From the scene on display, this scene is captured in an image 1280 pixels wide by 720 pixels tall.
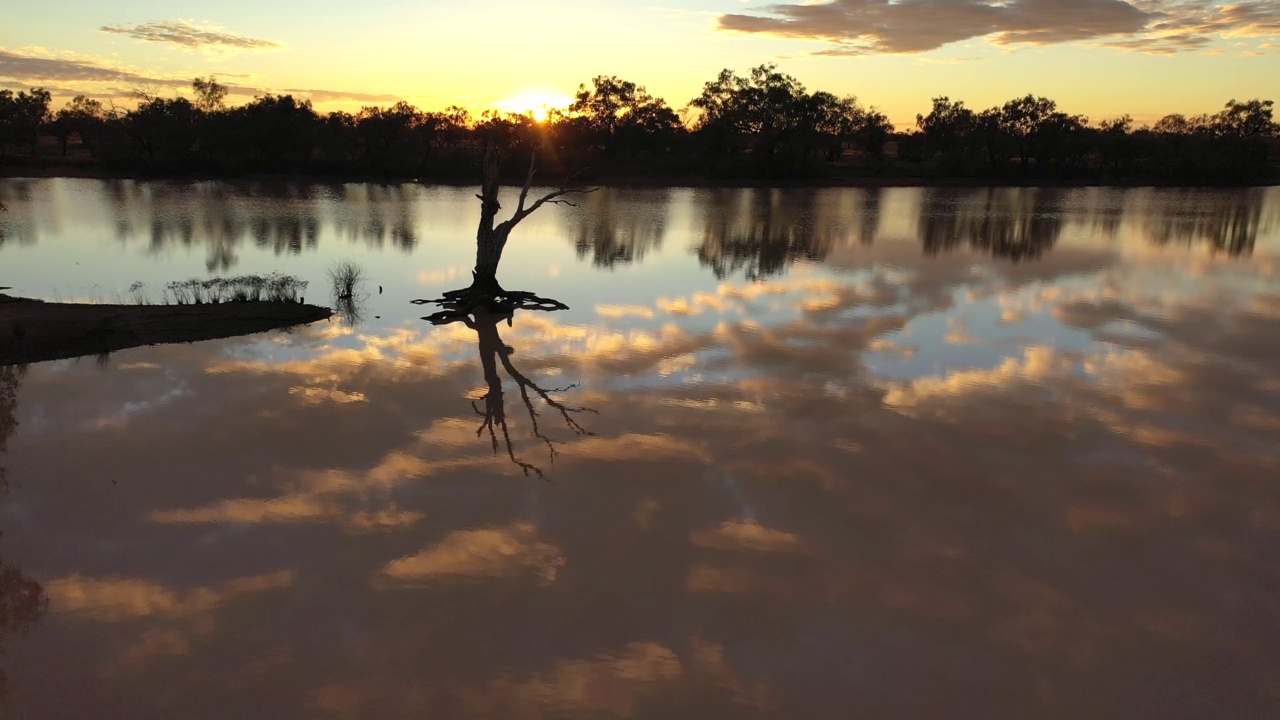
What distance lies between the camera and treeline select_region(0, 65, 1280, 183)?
82.1 meters

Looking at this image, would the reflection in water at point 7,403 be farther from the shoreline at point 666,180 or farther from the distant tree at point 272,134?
the distant tree at point 272,134

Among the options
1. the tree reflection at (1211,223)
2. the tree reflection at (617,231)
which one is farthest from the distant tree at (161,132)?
the tree reflection at (1211,223)

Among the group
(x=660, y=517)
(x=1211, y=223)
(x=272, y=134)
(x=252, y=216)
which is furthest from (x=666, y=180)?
(x=660, y=517)

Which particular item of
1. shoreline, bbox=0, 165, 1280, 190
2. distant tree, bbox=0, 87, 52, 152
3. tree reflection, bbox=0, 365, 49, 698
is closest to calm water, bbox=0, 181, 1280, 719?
tree reflection, bbox=0, 365, 49, 698

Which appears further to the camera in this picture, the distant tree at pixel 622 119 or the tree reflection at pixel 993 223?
the distant tree at pixel 622 119

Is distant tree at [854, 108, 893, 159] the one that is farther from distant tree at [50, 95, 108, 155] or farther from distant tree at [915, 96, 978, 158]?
distant tree at [50, 95, 108, 155]

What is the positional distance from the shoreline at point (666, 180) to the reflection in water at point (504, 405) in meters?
60.6

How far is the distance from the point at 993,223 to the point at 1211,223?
14689 millimetres

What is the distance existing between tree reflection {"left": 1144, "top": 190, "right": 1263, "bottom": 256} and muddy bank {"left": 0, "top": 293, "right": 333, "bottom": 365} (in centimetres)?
4003

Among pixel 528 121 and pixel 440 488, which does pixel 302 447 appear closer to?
pixel 440 488

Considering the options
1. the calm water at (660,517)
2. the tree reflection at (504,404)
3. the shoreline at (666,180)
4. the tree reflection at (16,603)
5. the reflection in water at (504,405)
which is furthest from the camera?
the shoreline at (666,180)

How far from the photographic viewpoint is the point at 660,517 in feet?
32.9

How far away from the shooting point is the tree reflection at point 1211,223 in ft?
137

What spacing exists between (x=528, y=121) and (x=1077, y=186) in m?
70.8
